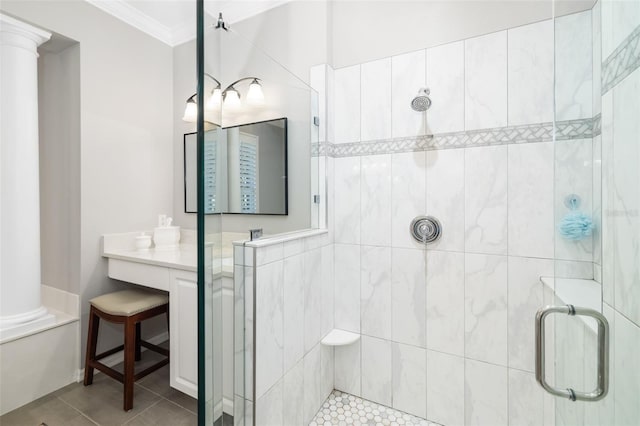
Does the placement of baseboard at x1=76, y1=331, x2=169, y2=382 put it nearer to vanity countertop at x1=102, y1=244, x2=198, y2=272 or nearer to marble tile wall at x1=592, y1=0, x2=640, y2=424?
vanity countertop at x1=102, y1=244, x2=198, y2=272

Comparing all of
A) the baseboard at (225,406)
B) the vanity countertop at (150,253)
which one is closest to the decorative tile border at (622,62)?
the baseboard at (225,406)

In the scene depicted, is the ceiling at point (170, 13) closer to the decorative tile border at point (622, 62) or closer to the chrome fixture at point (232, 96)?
the chrome fixture at point (232, 96)

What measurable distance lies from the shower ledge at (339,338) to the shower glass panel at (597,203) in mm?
950

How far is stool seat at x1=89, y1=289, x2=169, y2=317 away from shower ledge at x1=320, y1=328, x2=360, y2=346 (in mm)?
1065

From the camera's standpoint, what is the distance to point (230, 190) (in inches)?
38.4

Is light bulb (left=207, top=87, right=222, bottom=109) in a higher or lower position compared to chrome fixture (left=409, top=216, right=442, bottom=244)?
higher

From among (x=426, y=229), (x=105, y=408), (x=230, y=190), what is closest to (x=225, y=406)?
(x=230, y=190)

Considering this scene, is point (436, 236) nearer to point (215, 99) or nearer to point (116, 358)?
point (215, 99)

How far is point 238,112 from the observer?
1056 millimetres

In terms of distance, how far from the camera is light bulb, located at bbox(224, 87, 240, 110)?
966 millimetres

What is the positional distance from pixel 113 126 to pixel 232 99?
1743 mm

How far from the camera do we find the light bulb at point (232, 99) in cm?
97

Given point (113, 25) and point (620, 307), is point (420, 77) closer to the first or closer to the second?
point (620, 307)

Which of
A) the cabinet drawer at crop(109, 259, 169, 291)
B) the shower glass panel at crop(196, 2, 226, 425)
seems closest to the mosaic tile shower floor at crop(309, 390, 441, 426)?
the shower glass panel at crop(196, 2, 226, 425)
